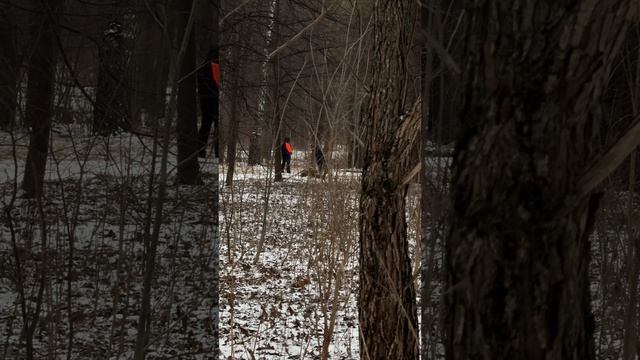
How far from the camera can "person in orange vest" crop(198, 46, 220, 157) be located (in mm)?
2039

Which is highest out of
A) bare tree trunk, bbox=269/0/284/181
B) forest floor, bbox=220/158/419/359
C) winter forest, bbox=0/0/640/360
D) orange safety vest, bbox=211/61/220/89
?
bare tree trunk, bbox=269/0/284/181

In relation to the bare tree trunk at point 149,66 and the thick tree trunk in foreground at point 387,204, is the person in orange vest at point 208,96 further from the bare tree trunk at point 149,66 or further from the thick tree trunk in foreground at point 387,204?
the thick tree trunk in foreground at point 387,204

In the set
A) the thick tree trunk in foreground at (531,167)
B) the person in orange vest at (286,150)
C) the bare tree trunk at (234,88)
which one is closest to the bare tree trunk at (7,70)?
the thick tree trunk in foreground at (531,167)

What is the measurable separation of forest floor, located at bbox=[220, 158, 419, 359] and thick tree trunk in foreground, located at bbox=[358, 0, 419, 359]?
41 cm

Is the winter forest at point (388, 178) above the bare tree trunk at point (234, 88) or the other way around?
the other way around

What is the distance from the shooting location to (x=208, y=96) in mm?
2068

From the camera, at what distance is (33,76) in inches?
66.4

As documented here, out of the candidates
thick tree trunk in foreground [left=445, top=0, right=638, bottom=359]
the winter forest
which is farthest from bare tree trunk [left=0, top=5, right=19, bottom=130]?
thick tree trunk in foreground [left=445, top=0, right=638, bottom=359]

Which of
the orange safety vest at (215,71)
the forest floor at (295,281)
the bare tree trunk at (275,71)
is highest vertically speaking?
the bare tree trunk at (275,71)

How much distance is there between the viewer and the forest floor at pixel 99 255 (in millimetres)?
1685

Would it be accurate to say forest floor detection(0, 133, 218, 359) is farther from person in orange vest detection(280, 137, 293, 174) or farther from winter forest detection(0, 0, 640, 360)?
person in orange vest detection(280, 137, 293, 174)

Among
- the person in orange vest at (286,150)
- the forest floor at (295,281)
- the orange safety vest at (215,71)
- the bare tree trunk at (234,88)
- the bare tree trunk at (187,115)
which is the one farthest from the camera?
the person in orange vest at (286,150)

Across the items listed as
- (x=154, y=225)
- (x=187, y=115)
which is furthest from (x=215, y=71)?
(x=154, y=225)

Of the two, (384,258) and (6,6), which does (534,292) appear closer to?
(6,6)
